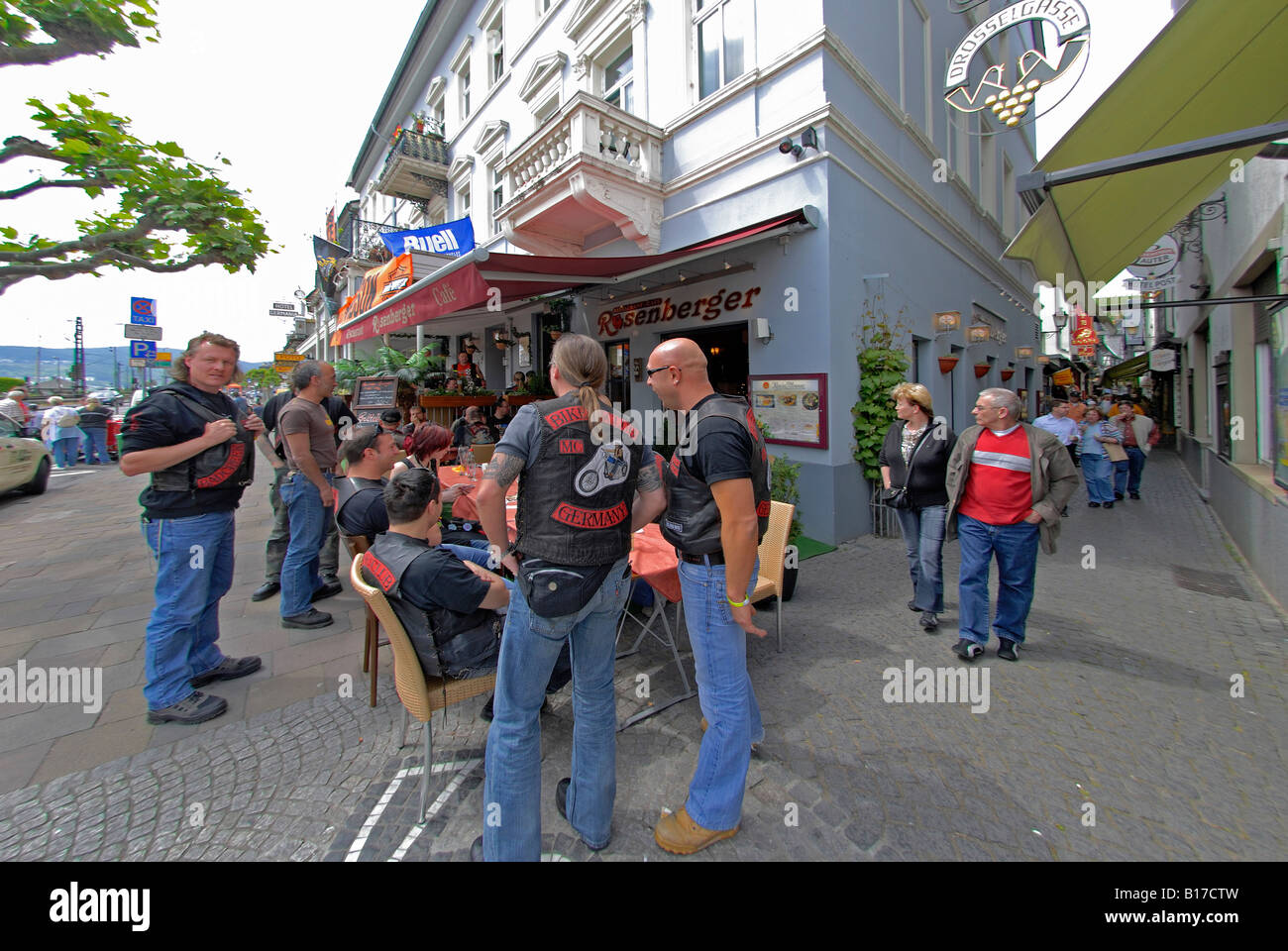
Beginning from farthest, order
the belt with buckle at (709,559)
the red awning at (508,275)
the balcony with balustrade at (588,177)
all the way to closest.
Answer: the balcony with balustrade at (588,177) → the red awning at (508,275) → the belt with buckle at (709,559)

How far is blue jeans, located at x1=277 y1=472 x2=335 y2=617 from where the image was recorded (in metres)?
4.15

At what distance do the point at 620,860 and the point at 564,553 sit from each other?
48.9 inches

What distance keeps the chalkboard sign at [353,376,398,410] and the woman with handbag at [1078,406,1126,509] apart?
11863mm

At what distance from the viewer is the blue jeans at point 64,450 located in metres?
13.9

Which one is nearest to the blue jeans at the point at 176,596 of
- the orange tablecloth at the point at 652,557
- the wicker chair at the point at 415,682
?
the wicker chair at the point at 415,682

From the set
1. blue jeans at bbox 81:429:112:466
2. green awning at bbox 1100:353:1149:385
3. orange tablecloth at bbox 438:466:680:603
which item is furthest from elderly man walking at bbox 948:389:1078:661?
green awning at bbox 1100:353:1149:385

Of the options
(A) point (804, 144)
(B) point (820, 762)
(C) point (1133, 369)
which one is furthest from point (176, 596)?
(C) point (1133, 369)

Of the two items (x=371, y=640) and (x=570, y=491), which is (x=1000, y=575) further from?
(x=371, y=640)

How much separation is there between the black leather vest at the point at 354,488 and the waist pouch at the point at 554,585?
1928 millimetres

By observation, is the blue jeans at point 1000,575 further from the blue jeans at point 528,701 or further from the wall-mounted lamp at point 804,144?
the wall-mounted lamp at point 804,144

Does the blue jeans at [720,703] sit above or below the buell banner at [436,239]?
below
